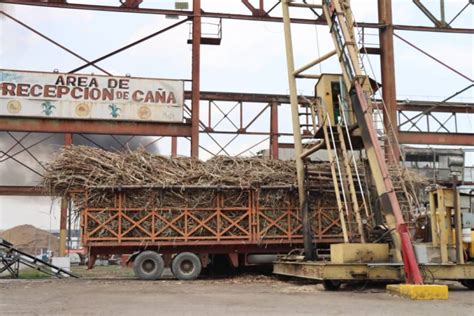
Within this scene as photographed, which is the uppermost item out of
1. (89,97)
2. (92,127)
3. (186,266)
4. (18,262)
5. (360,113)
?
(89,97)

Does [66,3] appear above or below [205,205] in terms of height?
above

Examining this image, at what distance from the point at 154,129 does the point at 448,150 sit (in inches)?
885

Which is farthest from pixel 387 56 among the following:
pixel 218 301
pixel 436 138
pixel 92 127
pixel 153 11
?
pixel 218 301

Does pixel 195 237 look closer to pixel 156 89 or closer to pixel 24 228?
pixel 156 89

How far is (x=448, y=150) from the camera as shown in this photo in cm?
3684

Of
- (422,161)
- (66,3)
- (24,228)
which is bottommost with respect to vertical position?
(24,228)

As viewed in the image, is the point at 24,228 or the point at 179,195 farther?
the point at 24,228

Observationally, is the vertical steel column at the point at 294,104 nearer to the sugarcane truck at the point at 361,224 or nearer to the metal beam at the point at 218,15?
the sugarcane truck at the point at 361,224

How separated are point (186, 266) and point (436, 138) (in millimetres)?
17680

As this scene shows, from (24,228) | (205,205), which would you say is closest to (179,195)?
(205,205)

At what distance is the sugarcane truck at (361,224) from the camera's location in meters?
12.3

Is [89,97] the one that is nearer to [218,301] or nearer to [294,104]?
[294,104]

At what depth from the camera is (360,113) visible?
45.0 ft

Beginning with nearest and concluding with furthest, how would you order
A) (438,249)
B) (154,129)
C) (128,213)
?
(438,249) < (128,213) < (154,129)
